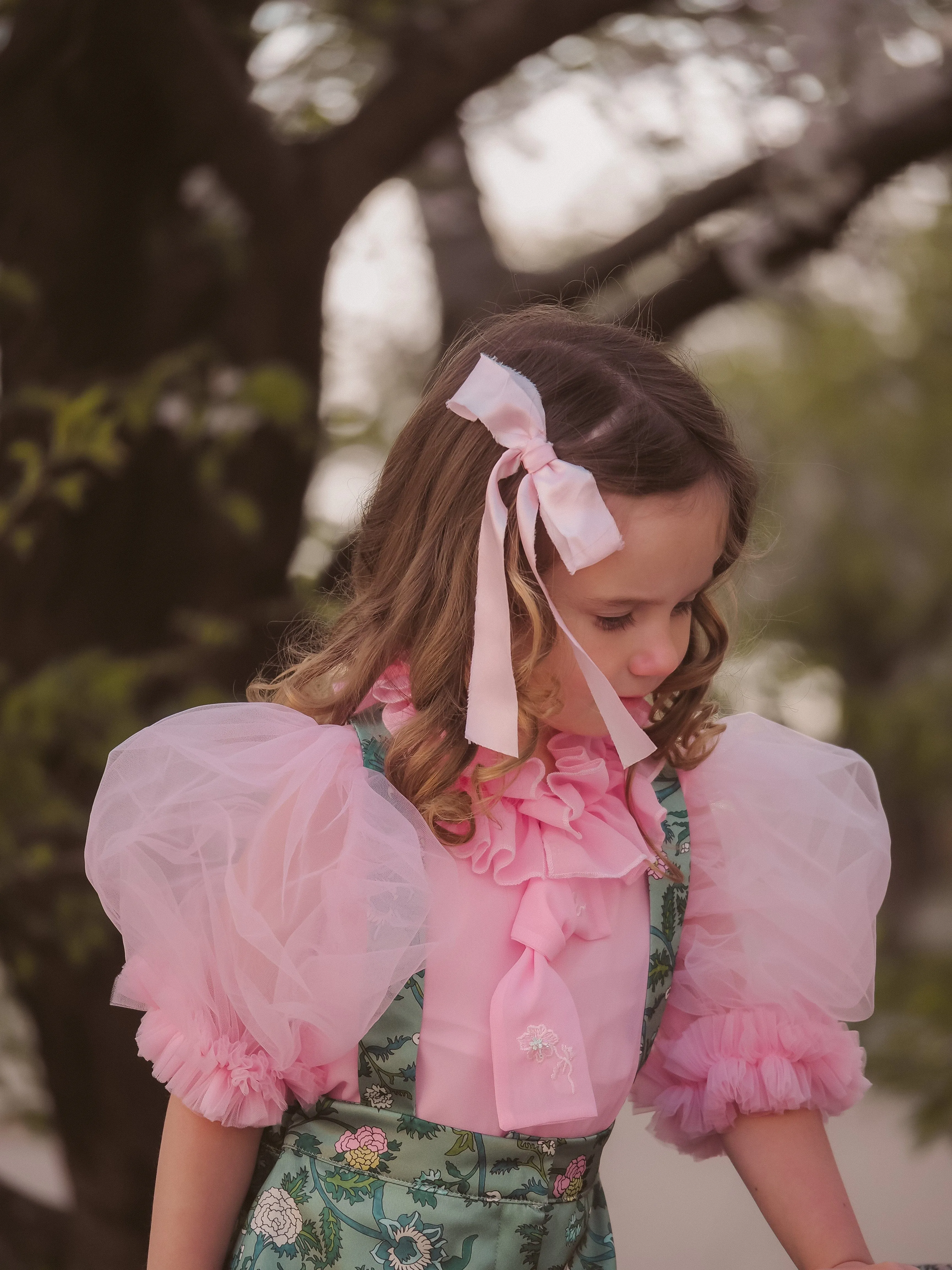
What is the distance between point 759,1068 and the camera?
1.26 meters

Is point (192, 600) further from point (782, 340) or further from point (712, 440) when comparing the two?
point (782, 340)

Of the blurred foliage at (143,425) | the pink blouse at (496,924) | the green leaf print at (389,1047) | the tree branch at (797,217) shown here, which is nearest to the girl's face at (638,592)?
the pink blouse at (496,924)

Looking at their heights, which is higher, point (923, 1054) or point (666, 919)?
point (666, 919)

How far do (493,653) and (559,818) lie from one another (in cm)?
19

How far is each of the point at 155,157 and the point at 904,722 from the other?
4869mm

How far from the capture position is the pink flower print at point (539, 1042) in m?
1.14

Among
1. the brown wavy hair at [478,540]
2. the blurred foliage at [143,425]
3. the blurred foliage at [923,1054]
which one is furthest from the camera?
the blurred foliage at [923,1054]

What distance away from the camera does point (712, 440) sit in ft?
4.11

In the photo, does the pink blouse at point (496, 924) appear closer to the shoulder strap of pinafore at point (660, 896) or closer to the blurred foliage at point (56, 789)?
the shoulder strap of pinafore at point (660, 896)

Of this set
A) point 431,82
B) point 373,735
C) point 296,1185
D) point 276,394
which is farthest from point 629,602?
point 431,82

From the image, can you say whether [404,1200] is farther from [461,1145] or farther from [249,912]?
[249,912]

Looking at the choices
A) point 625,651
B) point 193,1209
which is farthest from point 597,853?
point 193,1209

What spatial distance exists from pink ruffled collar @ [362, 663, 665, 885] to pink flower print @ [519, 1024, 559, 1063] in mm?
135

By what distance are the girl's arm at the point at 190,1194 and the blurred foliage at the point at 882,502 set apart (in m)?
5.88
